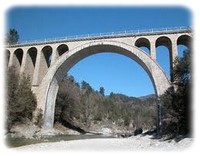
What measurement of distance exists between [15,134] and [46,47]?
1608 centimetres

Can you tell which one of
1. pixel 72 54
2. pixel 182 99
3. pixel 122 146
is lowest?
pixel 122 146

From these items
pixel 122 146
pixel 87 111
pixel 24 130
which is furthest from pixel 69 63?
pixel 87 111

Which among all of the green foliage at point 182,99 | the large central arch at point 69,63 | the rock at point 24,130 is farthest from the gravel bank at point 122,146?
the large central arch at point 69,63

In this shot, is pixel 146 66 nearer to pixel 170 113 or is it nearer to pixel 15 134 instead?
pixel 170 113

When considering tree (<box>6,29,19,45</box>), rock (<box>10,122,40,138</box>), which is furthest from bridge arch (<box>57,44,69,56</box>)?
tree (<box>6,29,19,45</box>)

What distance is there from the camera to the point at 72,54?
4116 centimetres

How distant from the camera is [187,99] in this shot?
22.3 m

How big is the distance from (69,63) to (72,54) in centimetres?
248

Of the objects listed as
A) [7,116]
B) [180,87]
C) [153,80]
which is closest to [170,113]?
[180,87]

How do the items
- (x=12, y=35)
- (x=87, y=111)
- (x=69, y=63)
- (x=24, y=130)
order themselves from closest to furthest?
(x=24, y=130)
(x=69, y=63)
(x=12, y=35)
(x=87, y=111)

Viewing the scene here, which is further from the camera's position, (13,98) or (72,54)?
(72,54)

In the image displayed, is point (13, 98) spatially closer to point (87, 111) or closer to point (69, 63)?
point (69, 63)

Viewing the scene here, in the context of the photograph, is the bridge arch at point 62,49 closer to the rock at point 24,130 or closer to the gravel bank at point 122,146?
the rock at point 24,130

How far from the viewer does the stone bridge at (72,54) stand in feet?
119
